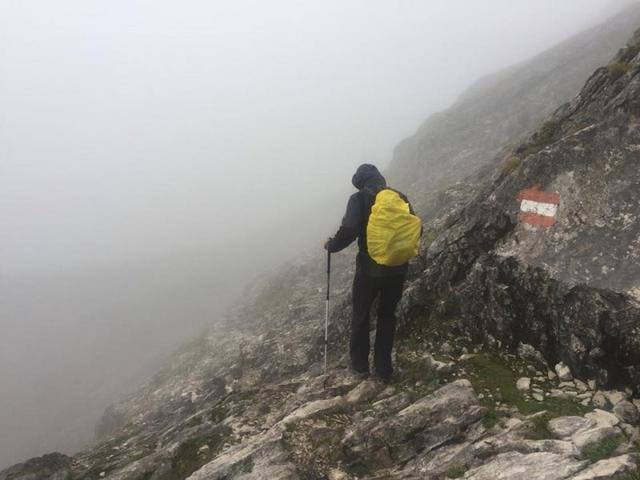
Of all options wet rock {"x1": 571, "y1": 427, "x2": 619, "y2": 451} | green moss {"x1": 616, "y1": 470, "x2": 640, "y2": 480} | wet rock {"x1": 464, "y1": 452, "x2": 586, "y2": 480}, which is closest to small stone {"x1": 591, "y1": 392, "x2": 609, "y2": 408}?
wet rock {"x1": 571, "y1": 427, "x2": 619, "y2": 451}

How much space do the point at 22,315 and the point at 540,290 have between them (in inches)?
4946

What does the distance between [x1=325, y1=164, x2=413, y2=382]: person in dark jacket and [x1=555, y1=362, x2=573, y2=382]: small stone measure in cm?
356

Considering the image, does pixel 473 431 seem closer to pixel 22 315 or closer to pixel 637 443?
pixel 637 443

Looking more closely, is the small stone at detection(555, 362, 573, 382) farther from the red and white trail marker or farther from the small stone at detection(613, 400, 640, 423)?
the red and white trail marker

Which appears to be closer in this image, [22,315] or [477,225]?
[477,225]

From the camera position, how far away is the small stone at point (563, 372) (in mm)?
8992

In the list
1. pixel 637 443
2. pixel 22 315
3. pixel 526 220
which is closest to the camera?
pixel 637 443

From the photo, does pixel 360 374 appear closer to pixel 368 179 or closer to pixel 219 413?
pixel 219 413

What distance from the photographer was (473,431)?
8164 mm

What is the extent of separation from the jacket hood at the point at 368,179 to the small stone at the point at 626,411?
605cm

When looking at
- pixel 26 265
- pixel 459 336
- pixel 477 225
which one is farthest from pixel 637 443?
pixel 26 265

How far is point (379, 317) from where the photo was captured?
1042 cm

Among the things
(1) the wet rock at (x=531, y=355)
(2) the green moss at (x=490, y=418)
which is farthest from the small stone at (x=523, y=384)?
(2) the green moss at (x=490, y=418)

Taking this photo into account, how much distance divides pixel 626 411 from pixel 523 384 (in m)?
1.89
